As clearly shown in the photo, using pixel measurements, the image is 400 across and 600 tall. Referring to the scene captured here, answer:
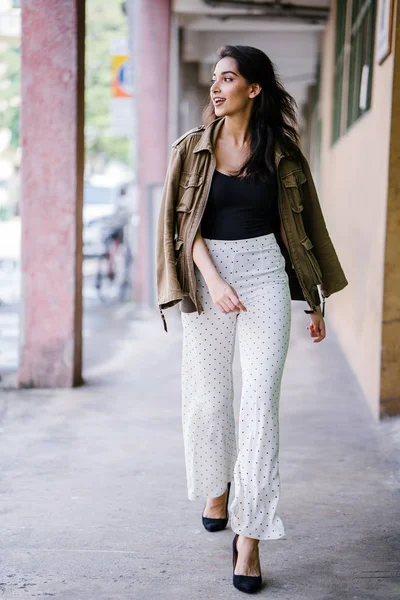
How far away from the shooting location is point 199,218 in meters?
3.54

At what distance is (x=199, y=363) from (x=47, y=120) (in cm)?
364

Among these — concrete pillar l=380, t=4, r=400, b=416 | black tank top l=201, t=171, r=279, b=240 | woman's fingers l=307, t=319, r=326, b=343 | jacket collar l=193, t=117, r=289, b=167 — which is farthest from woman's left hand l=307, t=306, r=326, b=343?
concrete pillar l=380, t=4, r=400, b=416

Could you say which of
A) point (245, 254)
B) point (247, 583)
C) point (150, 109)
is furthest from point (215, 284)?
point (150, 109)

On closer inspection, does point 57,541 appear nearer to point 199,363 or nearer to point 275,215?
point 199,363

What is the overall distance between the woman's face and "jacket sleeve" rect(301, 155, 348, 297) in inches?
13.6

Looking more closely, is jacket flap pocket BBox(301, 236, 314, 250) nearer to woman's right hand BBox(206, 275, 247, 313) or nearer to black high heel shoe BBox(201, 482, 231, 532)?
woman's right hand BBox(206, 275, 247, 313)

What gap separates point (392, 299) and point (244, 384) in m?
2.59

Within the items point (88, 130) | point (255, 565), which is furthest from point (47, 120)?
point (88, 130)

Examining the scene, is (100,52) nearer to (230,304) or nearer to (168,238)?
(168,238)

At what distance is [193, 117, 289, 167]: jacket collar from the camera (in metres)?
3.55

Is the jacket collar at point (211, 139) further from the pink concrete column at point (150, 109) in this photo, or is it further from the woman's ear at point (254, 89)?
the pink concrete column at point (150, 109)

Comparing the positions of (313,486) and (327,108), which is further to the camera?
(327,108)

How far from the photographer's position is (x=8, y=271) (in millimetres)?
15719

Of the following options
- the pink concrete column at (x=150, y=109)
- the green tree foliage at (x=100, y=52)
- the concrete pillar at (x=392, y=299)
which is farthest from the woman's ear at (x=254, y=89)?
the green tree foliage at (x=100, y=52)
